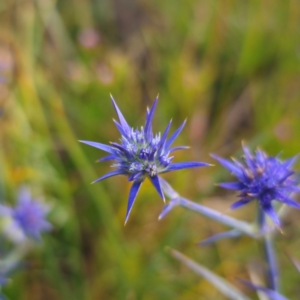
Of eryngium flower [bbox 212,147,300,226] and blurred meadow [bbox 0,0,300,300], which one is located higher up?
blurred meadow [bbox 0,0,300,300]

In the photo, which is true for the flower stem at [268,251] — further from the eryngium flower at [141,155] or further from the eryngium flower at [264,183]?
the eryngium flower at [141,155]

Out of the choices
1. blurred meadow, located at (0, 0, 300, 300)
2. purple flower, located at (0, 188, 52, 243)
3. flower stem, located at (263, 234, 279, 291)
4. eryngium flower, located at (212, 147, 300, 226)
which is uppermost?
blurred meadow, located at (0, 0, 300, 300)

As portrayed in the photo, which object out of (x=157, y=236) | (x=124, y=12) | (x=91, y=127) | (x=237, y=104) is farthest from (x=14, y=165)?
(x=124, y=12)

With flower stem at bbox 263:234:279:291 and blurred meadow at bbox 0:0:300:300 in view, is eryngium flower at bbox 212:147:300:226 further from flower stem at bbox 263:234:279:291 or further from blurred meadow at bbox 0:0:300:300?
blurred meadow at bbox 0:0:300:300

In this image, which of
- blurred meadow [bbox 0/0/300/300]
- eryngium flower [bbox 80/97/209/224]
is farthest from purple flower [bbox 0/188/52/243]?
eryngium flower [bbox 80/97/209/224]

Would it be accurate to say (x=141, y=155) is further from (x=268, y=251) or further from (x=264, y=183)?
(x=268, y=251)

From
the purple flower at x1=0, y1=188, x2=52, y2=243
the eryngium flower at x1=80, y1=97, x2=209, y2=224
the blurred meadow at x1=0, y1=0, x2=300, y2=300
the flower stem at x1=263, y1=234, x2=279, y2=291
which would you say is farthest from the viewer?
the blurred meadow at x1=0, y1=0, x2=300, y2=300

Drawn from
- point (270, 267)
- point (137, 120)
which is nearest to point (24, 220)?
point (137, 120)
